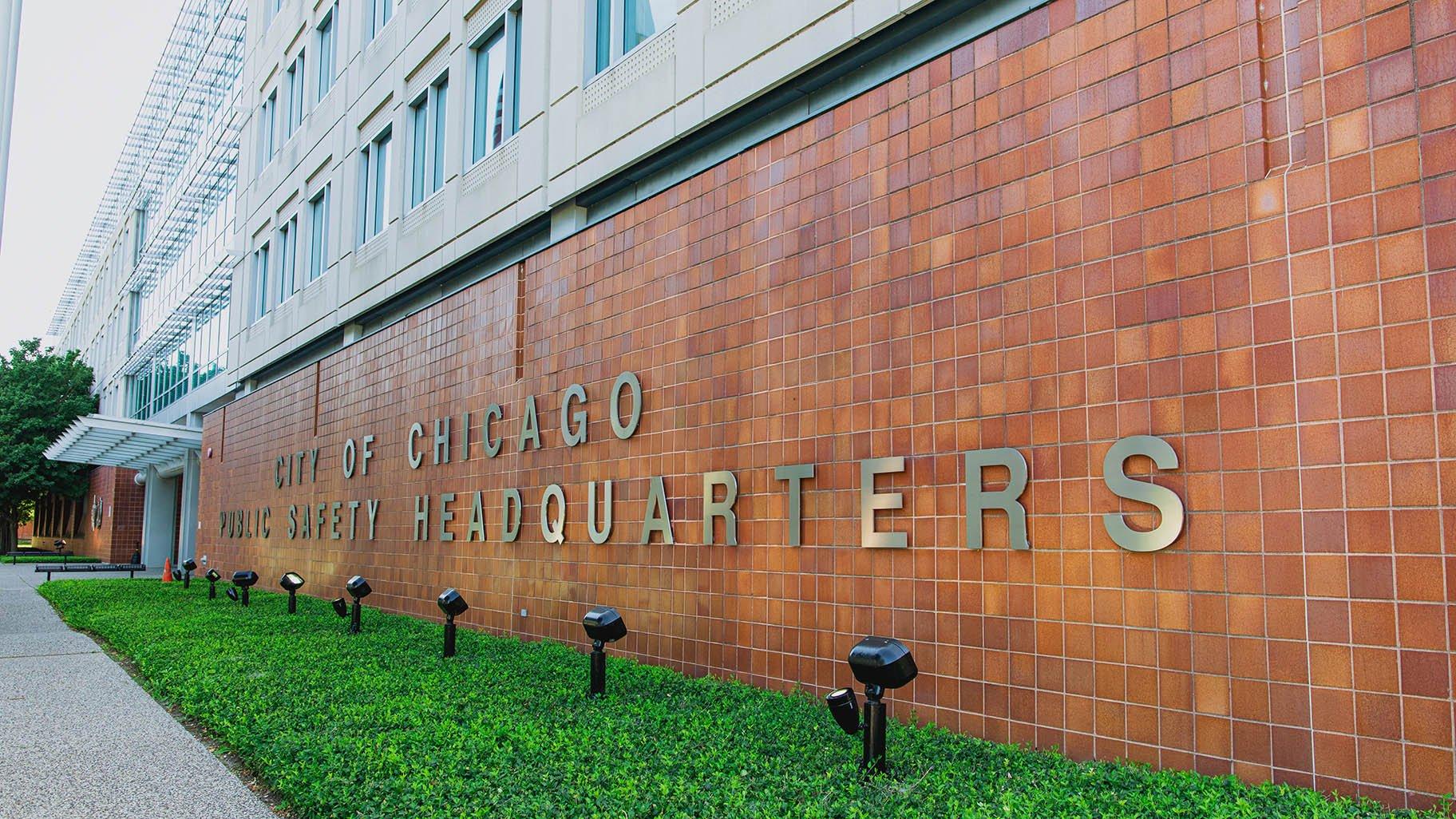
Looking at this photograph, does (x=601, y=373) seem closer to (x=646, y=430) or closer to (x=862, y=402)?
(x=646, y=430)

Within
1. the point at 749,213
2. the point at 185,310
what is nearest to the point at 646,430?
the point at 749,213

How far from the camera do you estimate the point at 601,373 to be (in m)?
10.9

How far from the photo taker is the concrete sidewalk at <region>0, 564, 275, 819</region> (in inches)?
226

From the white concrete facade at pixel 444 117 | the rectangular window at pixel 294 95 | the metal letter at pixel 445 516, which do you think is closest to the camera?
the white concrete facade at pixel 444 117

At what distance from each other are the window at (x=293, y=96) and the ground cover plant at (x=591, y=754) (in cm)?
1796

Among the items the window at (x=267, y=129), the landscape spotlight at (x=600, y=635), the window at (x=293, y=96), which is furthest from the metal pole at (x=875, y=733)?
the window at (x=267, y=129)

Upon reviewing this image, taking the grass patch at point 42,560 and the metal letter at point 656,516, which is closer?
the metal letter at point 656,516

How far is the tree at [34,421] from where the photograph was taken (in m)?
47.7

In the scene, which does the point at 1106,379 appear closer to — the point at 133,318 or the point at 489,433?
the point at 489,433

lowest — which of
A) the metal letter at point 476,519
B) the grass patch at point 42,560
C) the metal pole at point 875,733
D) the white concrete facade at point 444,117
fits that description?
the grass patch at point 42,560

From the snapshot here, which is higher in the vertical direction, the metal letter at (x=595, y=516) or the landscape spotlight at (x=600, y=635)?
the metal letter at (x=595, y=516)

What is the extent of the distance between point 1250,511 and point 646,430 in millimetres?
5985

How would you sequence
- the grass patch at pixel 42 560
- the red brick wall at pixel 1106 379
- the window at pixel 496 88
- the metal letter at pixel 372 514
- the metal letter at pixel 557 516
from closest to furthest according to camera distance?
the red brick wall at pixel 1106 379 < the metal letter at pixel 557 516 < the window at pixel 496 88 < the metal letter at pixel 372 514 < the grass patch at pixel 42 560

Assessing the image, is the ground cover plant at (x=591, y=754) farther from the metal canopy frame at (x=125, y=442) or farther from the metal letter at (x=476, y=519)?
the metal canopy frame at (x=125, y=442)
